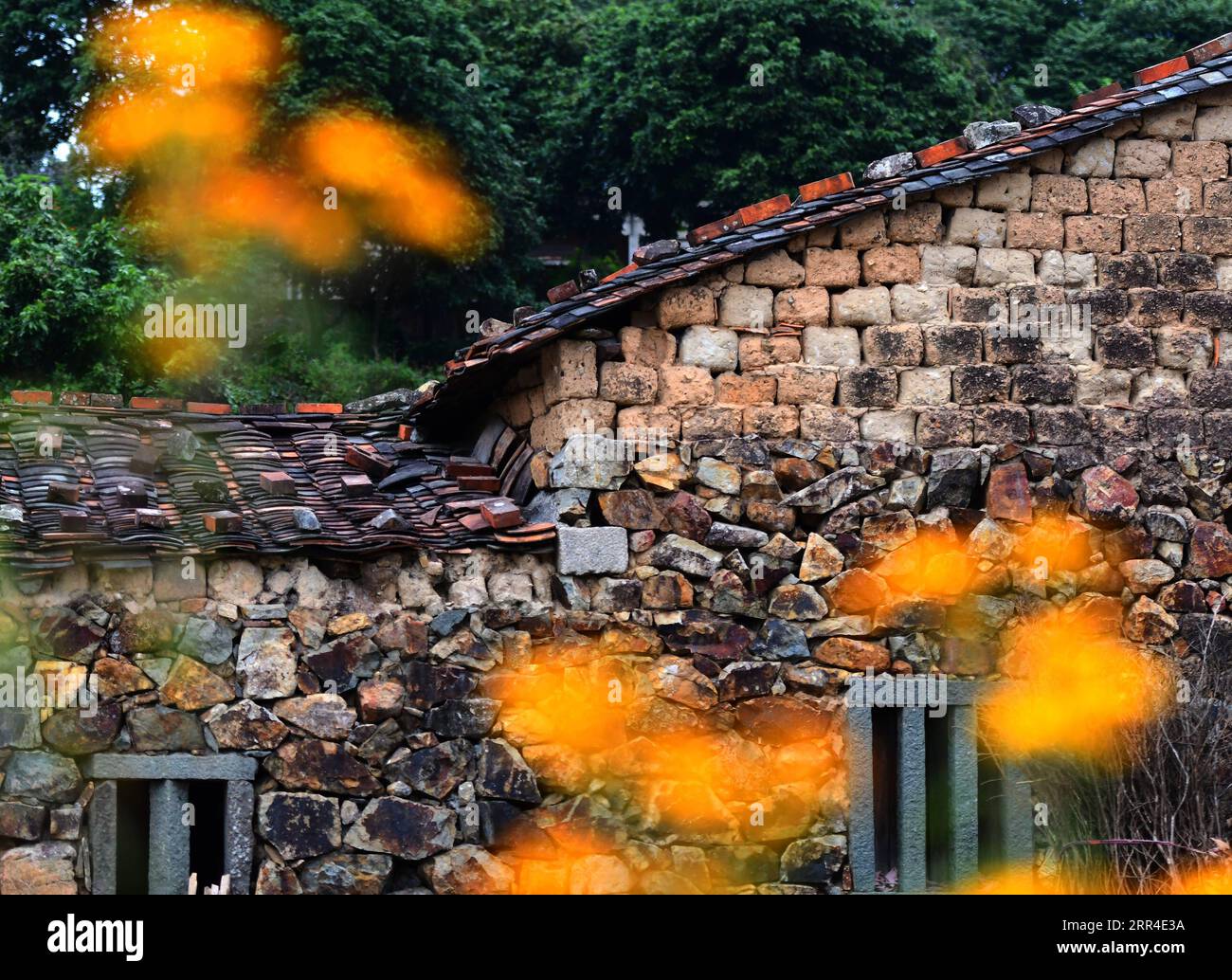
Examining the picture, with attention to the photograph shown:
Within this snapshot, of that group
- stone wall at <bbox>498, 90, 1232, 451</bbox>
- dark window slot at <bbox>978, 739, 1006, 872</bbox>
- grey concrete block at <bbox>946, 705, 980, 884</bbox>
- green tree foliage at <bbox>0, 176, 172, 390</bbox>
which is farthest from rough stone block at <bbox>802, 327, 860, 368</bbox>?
green tree foliage at <bbox>0, 176, 172, 390</bbox>

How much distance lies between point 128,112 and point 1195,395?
13949 millimetres

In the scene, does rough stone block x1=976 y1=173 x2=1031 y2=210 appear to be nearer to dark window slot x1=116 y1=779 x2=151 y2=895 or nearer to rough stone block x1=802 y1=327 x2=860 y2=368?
rough stone block x1=802 y1=327 x2=860 y2=368

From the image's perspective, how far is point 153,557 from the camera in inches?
312

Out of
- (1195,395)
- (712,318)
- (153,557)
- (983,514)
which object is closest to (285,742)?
(153,557)

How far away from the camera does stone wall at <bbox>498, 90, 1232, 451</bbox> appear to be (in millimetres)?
8672

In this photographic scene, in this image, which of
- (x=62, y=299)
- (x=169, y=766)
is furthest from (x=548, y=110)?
(x=169, y=766)

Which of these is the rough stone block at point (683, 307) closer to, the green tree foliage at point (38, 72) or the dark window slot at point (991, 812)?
the dark window slot at point (991, 812)

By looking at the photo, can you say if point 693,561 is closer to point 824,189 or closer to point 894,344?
point 894,344

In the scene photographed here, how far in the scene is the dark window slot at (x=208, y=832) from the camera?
8.43 meters

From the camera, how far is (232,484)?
28.9ft

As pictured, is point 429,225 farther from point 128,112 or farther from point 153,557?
point 153,557

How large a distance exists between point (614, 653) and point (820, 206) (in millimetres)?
2747

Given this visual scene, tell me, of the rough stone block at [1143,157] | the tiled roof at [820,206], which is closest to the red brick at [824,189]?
the tiled roof at [820,206]

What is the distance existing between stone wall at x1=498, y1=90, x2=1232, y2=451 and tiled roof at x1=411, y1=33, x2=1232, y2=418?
0.51 ft
